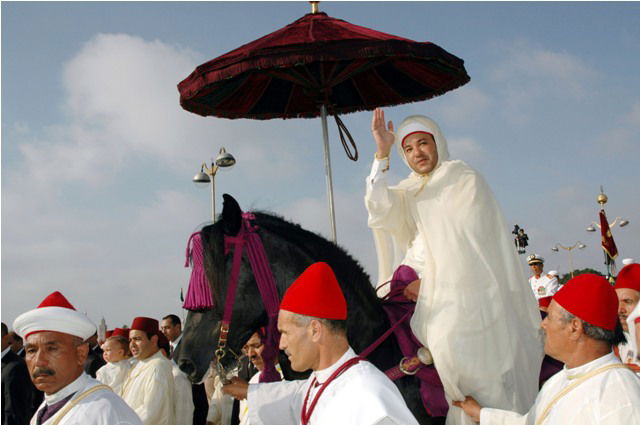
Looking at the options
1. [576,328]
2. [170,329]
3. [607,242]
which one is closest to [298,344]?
[576,328]

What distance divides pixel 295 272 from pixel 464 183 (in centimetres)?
132

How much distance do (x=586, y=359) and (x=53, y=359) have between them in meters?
3.04

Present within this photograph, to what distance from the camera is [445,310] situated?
4250 mm

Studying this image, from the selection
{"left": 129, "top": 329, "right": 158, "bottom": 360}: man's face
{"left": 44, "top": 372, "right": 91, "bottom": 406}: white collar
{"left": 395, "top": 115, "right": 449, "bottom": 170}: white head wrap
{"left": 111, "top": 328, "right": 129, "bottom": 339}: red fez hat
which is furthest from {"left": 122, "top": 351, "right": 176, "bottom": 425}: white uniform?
{"left": 395, "top": 115, "right": 449, "bottom": 170}: white head wrap

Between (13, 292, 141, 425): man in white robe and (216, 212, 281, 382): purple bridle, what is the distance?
0.77m

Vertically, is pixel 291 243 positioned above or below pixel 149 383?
above

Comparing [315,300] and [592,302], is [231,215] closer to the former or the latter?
[315,300]

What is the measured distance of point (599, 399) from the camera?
3.32m

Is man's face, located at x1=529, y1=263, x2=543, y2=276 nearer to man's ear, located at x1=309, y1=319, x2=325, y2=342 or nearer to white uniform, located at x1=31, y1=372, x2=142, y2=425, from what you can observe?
white uniform, located at x1=31, y1=372, x2=142, y2=425

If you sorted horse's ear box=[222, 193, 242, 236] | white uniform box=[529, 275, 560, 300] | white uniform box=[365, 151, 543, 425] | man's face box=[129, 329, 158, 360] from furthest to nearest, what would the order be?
white uniform box=[529, 275, 560, 300] < man's face box=[129, 329, 158, 360] < horse's ear box=[222, 193, 242, 236] < white uniform box=[365, 151, 543, 425]

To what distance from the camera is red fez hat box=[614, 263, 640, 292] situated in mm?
5609

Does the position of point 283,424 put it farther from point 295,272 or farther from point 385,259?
point 385,259

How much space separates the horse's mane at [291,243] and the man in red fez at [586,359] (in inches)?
54.7

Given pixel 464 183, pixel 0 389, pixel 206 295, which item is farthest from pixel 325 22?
pixel 0 389
